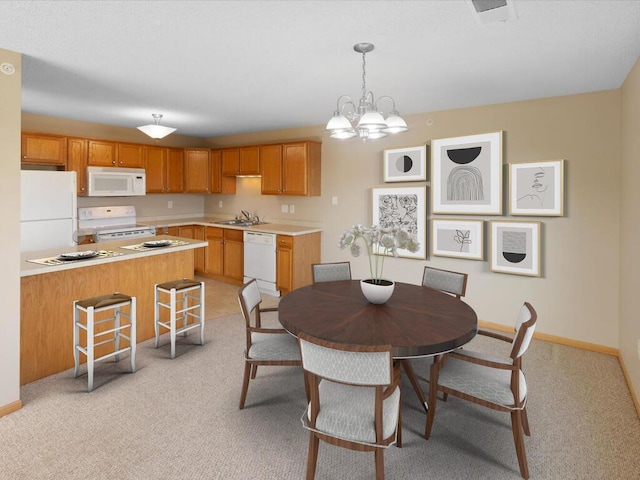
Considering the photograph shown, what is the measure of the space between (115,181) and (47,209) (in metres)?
1.22

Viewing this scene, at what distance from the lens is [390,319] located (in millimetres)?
2340

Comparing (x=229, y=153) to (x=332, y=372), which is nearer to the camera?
(x=332, y=372)

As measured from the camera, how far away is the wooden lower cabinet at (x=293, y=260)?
5285 millimetres

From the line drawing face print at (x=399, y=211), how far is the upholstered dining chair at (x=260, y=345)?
2468 millimetres

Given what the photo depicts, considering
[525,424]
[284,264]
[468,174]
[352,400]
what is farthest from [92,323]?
[468,174]

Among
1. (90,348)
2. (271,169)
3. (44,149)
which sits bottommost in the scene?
(90,348)

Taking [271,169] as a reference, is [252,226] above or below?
below

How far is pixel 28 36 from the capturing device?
2.45m

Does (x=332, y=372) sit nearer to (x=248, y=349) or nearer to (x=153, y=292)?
(x=248, y=349)

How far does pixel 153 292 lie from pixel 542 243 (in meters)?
3.86

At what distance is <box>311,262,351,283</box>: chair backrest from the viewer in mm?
3516

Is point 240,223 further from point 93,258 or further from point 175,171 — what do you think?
point 93,258

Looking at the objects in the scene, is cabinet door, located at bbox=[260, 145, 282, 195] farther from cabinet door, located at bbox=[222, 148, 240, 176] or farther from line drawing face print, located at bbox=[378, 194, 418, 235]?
line drawing face print, located at bbox=[378, 194, 418, 235]

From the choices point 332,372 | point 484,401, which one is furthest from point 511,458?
point 332,372
